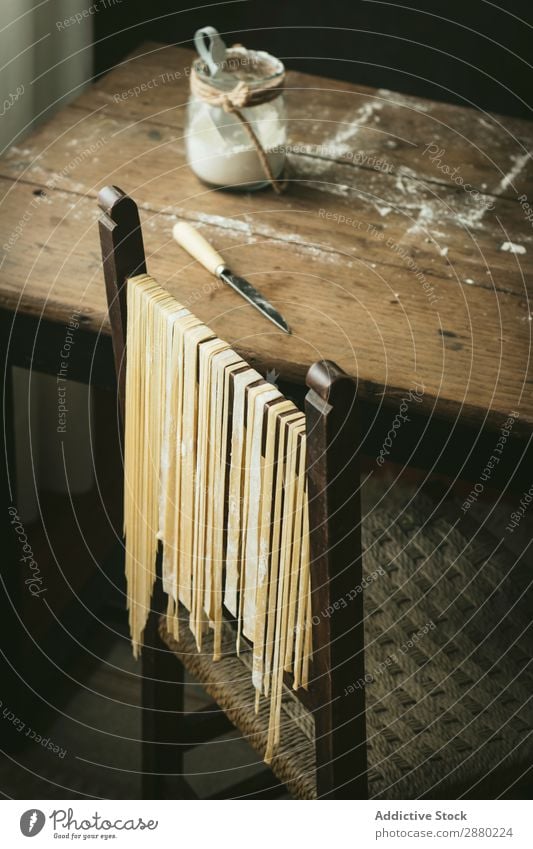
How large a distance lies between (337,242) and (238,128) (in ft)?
0.58

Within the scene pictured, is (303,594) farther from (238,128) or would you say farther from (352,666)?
(238,128)

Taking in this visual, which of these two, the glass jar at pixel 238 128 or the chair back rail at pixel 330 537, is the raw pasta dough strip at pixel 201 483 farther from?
the glass jar at pixel 238 128

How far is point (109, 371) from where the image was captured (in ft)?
3.49

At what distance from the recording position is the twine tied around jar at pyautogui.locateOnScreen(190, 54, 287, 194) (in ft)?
3.67

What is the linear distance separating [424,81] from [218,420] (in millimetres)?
1222

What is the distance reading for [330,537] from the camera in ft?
2.34

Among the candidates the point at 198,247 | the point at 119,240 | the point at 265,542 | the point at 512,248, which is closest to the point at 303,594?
the point at 265,542

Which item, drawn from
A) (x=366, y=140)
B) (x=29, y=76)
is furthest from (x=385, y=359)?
(x=29, y=76)

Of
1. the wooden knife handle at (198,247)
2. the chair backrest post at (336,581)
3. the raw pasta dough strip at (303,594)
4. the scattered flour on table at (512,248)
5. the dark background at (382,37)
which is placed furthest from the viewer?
the dark background at (382,37)

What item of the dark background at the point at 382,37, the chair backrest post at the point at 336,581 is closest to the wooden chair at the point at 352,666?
the chair backrest post at the point at 336,581

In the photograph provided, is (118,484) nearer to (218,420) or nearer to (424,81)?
(424,81)

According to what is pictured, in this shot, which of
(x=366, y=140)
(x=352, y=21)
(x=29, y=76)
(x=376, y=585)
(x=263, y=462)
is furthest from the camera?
(x=352, y=21)

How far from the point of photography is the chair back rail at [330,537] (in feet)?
2.15

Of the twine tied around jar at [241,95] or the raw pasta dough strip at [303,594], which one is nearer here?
the raw pasta dough strip at [303,594]
